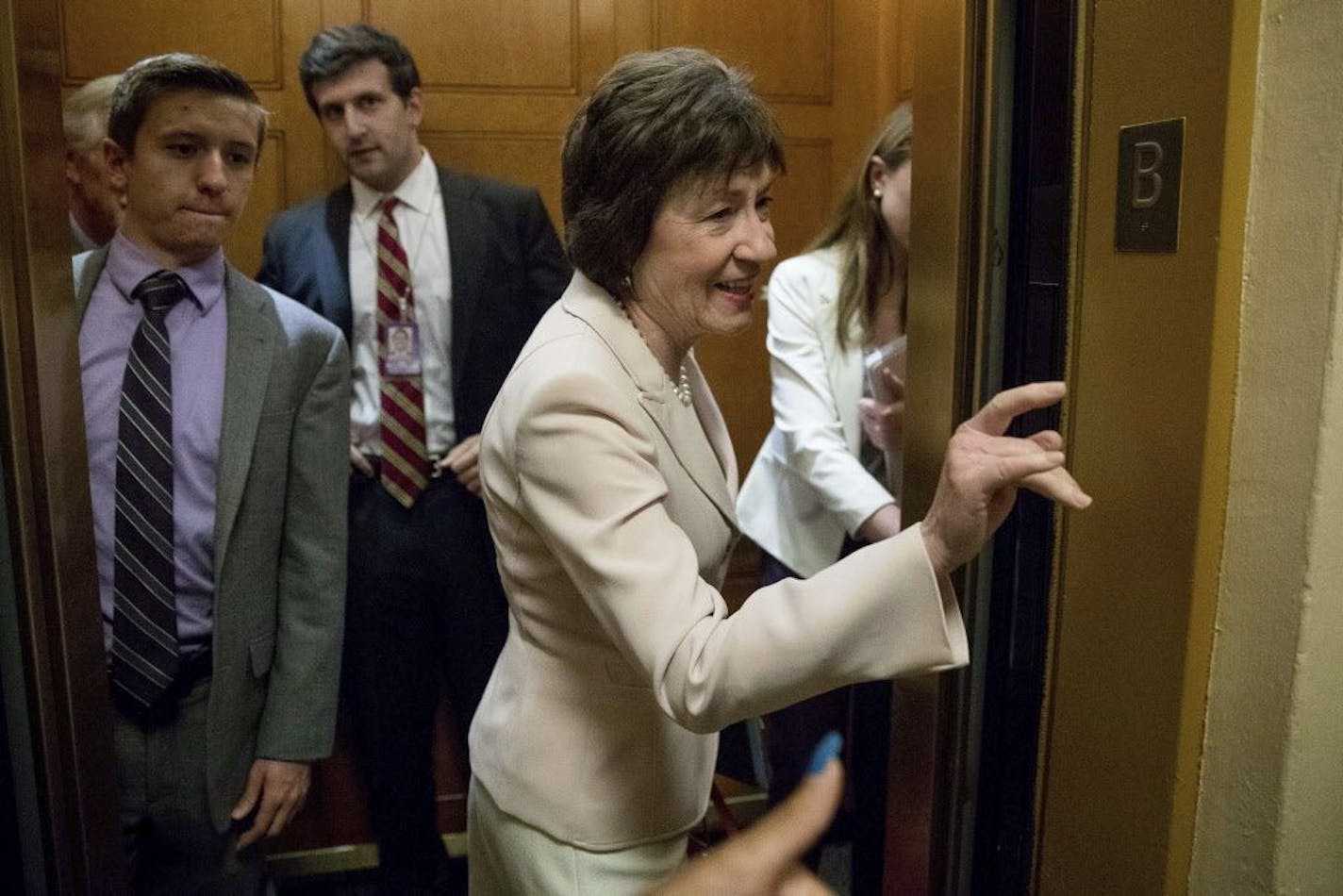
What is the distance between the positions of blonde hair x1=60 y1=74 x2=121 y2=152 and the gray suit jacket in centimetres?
43

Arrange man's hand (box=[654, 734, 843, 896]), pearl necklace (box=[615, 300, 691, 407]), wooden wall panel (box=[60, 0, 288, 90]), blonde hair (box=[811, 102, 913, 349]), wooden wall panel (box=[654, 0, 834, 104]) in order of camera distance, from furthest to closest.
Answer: wooden wall panel (box=[654, 0, 834, 104])
wooden wall panel (box=[60, 0, 288, 90])
blonde hair (box=[811, 102, 913, 349])
pearl necklace (box=[615, 300, 691, 407])
man's hand (box=[654, 734, 843, 896])

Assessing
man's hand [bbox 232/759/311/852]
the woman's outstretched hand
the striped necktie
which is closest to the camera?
the woman's outstretched hand

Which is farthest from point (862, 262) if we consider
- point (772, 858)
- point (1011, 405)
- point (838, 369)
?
point (772, 858)

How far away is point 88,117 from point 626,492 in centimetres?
146

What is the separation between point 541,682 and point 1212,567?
0.63 meters

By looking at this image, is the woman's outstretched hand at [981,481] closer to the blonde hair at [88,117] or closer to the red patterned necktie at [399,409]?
the blonde hair at [88,117]

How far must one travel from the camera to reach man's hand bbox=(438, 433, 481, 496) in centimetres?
257

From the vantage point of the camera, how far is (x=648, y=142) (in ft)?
3.98

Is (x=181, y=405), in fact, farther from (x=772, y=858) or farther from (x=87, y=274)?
(x=772, y=858)

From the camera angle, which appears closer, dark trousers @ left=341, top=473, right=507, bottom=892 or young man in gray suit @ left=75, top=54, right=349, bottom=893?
young man in gray suit @ left=75, top=54, right=349, bottom=893

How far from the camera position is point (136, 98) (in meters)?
1.73

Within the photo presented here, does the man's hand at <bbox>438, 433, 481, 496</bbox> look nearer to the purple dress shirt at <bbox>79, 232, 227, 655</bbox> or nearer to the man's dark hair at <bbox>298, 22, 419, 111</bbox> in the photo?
the man's dark hair at <bbox>298, 22, 419, 111</bbox>

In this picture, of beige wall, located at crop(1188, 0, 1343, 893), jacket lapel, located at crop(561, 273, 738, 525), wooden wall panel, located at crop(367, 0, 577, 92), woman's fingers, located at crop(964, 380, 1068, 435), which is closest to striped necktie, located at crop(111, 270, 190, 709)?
jacket lapel, located at crop(561, 273, 738, 525)

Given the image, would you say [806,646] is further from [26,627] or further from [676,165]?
[26,627]
